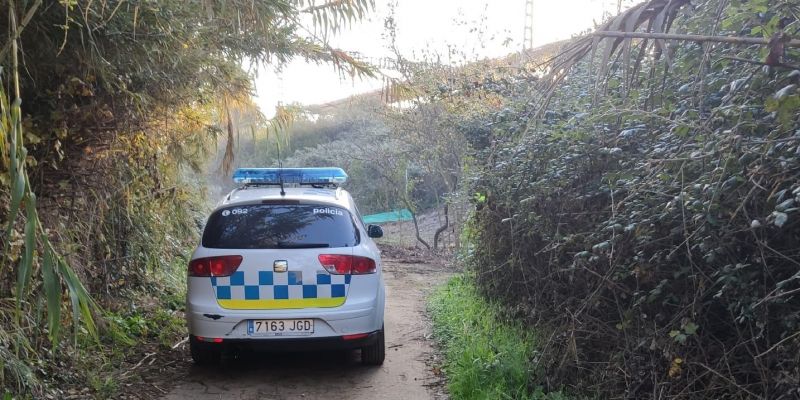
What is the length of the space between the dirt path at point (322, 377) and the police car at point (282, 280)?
12.0 inches

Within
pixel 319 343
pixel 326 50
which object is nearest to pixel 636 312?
pixel 319 343

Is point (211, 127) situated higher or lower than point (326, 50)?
lower

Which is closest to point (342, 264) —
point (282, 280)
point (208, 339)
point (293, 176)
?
point (282, 280)

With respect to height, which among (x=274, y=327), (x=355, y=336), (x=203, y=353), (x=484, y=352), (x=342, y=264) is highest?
(x=342, y=264)

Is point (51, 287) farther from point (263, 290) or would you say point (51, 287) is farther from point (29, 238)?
point (263, 290)

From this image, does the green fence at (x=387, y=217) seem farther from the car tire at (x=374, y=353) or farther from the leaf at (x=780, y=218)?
the leaf at (x=780, y=218)

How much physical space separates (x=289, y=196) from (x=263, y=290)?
2.98 feet

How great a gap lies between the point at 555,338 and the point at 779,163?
7.19 feet

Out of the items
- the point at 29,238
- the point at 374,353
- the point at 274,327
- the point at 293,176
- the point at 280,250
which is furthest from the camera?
the point at 293,176

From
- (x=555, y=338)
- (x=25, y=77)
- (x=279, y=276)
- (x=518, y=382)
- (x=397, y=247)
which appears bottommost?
(x=397, y=247)

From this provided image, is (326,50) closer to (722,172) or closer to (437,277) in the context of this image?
(722,172)

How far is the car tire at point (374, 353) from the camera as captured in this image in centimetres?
614

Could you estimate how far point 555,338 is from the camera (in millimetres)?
4777

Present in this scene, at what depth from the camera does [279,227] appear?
581 cm
